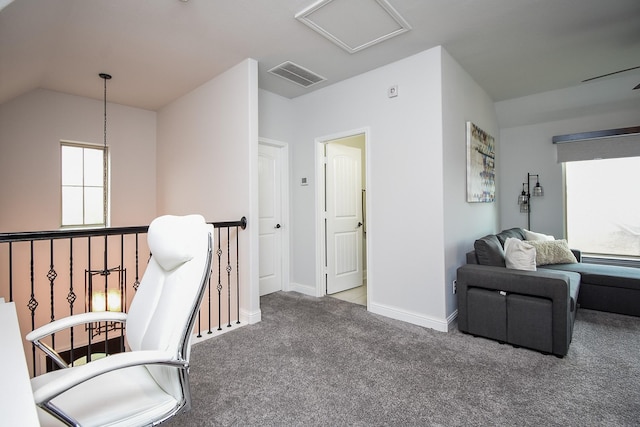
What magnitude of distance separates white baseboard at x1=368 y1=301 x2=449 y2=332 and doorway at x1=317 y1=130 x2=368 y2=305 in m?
0.44

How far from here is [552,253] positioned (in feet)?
12.4

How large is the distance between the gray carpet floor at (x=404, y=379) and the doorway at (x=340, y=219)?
1155 mm

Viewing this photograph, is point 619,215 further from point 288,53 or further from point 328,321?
point 288,53

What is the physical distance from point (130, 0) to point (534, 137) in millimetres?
5336

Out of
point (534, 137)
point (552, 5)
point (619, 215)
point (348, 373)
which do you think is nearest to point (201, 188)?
point (348, 373)

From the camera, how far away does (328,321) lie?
10.4ft

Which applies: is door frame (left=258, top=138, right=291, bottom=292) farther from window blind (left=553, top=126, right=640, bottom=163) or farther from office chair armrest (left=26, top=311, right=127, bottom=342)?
window blind (left=553, top=126, right=640, bottom=163)

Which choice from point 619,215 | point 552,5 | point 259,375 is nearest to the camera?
point 259,375

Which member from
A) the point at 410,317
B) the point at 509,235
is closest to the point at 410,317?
the point at 410,317

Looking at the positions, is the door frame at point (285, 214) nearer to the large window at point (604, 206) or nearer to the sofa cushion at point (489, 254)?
the sofa cushion at point (489, 254)

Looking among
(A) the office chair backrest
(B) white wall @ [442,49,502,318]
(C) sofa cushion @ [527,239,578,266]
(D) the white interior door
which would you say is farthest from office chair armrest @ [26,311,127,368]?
(C) sofa cushion @ [527,239,578,266]

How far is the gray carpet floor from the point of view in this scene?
1749 mm

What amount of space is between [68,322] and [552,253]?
15.1 feet

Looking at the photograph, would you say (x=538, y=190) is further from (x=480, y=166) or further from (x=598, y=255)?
(x=480, y=166)
